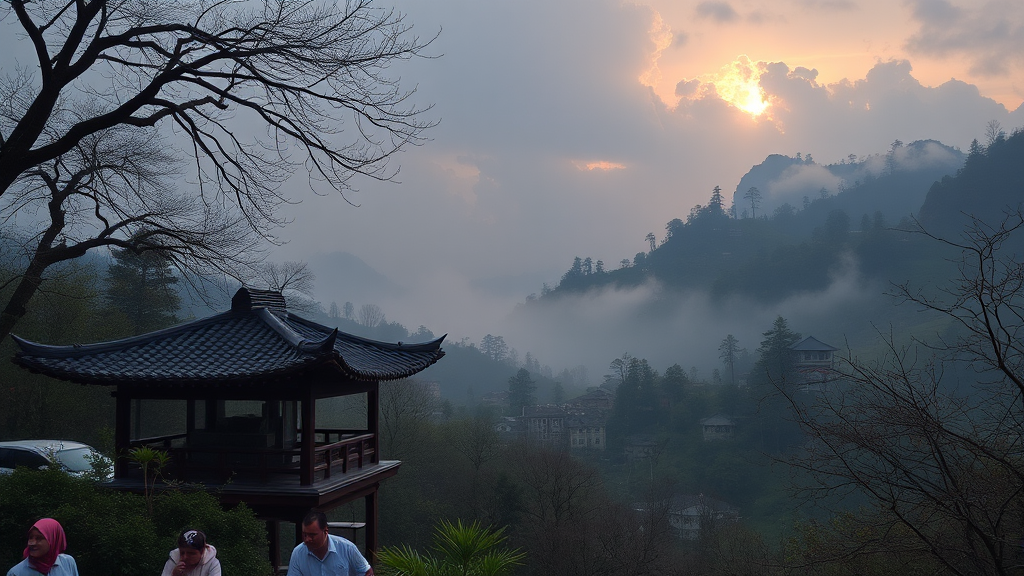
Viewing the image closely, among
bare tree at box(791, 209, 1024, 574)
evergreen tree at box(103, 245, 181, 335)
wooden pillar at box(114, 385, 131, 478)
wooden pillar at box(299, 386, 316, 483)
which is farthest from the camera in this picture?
evergreen tree at box(103, 245, 181, 335)

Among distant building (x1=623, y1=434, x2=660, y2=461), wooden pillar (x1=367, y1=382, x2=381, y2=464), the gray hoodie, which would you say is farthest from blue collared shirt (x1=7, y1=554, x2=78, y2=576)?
distant building (x1=623, y1=434, x2=660, y2=461)

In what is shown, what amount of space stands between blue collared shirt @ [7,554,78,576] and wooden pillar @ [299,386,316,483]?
462 centimetres

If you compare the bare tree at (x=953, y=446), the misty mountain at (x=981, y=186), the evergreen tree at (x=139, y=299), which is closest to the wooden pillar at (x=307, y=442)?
the bare tree at (x=953, y=446)

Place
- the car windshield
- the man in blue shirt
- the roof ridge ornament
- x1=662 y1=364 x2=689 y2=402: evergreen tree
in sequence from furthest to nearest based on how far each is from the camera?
x1=662 y1=364 x2=689 y2=402: evergreen tree
the car windshield
the roof ridge ornament
the man in blue shirt

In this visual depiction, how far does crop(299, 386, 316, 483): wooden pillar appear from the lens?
902 centimetres

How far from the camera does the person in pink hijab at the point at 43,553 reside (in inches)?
163

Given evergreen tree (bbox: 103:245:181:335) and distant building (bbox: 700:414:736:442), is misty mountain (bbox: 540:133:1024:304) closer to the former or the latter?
distant building (bbox: 700:414:736:442)

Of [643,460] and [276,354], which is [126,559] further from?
[643,460]

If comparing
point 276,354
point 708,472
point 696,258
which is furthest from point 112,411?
point 696,258

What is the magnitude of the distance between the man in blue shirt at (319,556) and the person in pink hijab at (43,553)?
1372mm

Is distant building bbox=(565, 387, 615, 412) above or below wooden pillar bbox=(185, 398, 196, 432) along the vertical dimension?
below

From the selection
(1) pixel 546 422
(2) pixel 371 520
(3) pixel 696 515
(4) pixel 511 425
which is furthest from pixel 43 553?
(1) pixel 546 422

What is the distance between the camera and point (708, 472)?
5747cm

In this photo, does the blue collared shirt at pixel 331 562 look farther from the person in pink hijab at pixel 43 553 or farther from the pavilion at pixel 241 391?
the pavilion at pixel 241 391
